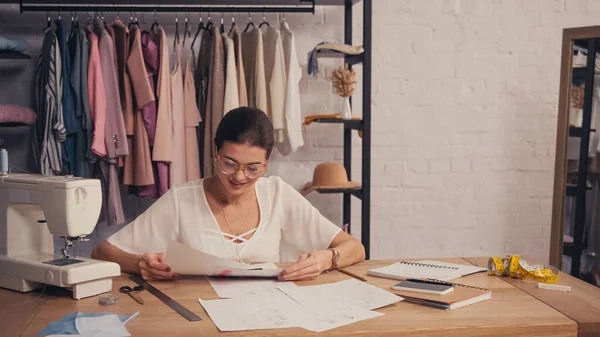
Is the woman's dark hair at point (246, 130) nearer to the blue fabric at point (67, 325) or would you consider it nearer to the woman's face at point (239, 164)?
the woman's face at point (239, 164)

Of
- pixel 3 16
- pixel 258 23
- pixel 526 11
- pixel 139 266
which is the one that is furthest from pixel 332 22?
pixel 139 266

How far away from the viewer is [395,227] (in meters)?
4.01

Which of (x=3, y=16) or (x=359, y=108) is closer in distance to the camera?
(x=3, y=16)

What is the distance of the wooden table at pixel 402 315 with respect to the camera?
53.4 inches

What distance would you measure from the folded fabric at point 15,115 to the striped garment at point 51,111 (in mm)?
87

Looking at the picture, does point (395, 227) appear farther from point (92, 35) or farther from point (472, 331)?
point (472, 331)

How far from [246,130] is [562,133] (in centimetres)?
224

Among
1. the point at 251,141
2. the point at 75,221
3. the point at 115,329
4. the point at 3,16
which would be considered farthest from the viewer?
the point at 3,16

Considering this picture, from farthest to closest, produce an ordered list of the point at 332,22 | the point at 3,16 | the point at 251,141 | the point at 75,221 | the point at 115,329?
the point at 332,22
the point at 3,16
the point at 251,141
the point at 75,221
the point at 115,329

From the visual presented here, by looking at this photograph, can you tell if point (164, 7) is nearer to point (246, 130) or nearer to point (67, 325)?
point (246, 130)

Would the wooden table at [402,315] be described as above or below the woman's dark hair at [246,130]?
below

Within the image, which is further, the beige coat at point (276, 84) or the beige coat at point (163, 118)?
the beige coat at point (276, 84)

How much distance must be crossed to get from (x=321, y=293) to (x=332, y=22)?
2.47 m

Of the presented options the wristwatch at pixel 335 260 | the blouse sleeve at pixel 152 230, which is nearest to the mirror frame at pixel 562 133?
the wristwatch at pixel 335 260
